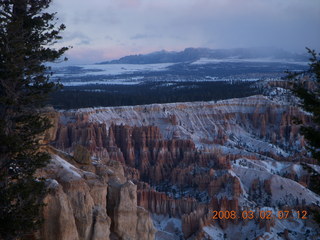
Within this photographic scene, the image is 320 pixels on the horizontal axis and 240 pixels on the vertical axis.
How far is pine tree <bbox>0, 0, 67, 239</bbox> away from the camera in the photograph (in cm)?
847

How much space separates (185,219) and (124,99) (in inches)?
1695

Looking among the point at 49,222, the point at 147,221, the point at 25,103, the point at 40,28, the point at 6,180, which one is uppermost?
the point at 40,28

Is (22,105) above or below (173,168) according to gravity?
above

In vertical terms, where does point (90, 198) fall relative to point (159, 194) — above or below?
above

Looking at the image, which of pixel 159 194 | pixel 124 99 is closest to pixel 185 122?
pixel 124 99

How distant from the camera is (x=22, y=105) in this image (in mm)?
9094

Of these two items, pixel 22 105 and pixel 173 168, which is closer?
pixel 22 105

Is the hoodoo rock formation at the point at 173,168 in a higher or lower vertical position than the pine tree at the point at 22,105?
lower

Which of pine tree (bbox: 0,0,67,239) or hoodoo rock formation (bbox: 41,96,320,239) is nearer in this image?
pine tree (bbox: 0,0,67,239)

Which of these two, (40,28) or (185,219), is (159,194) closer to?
(185,219)

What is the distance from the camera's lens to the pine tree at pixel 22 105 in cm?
847

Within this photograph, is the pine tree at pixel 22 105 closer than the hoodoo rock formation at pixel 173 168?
Yes

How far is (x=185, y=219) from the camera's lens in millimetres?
24125

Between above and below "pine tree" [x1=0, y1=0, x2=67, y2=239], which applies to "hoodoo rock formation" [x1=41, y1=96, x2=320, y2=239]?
below
